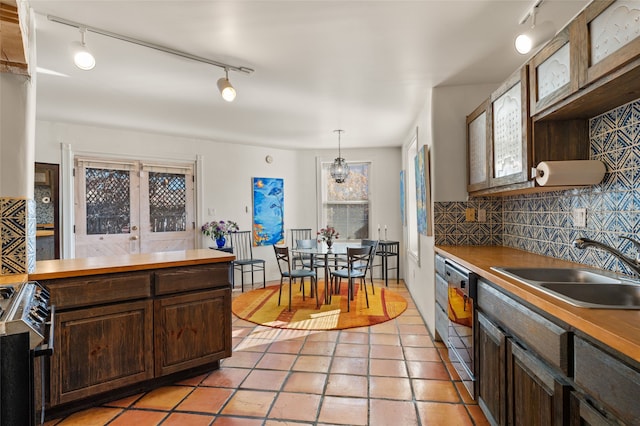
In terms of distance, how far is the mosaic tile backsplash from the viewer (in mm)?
1615

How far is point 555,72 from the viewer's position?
1716 millimetres

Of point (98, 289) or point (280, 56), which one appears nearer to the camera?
point (98, 289)

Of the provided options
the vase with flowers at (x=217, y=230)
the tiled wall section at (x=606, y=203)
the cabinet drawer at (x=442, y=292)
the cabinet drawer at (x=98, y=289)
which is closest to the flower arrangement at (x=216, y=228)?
the vase with flowers at (x=217, y=230)

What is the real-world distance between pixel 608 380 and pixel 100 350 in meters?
2.49

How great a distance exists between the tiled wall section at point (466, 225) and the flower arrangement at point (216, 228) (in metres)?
3.33

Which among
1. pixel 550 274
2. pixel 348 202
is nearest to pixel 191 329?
pixel 550 274

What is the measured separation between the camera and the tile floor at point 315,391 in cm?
203

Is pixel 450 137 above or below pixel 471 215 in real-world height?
above

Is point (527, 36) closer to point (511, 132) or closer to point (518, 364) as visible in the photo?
point (511, 132)

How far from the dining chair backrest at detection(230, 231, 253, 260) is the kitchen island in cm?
307

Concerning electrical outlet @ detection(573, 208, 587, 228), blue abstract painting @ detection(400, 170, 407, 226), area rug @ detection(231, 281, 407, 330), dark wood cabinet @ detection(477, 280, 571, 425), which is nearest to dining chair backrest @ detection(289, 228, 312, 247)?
area rug @ detection(231, 281, 407, 330)

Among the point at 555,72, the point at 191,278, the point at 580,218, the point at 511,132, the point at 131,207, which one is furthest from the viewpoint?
the point at 131,207

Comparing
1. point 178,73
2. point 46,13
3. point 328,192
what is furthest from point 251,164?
point 46,13

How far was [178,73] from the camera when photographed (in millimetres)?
2844
